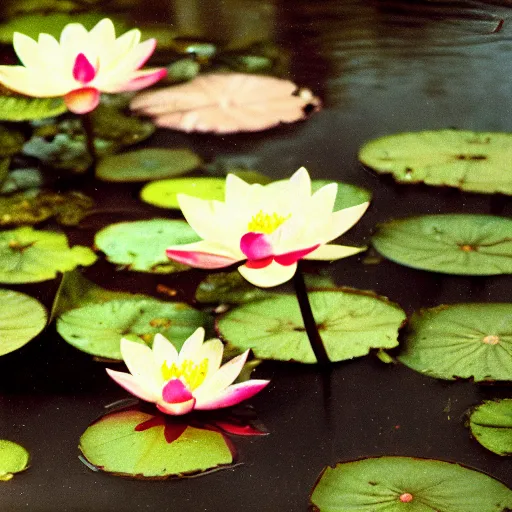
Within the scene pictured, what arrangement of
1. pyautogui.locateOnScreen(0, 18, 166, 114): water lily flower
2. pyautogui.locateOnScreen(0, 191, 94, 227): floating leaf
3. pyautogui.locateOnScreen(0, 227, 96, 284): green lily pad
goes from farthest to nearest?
→ pyautogui.locateOnScreen(0, 18, 166, 114): water lily flower
pyautogui.locateOnScreen(0, 191, 94, 227): floating leaf
pyautogui.locateOnScreen(0, 227, 96, 284): green lily pad

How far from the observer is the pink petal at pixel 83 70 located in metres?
1.66

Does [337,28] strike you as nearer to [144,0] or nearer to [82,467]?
[144,0]

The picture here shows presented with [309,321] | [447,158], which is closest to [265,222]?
[309,321]

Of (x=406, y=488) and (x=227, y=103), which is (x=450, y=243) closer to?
(x=406, y=488)

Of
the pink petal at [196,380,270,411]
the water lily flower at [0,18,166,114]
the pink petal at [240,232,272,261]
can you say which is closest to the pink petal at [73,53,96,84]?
the water lily flower at [0,18,166,114]

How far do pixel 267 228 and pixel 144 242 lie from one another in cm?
36

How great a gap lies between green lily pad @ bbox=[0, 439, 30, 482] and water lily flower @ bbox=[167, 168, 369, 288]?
0.93 ft

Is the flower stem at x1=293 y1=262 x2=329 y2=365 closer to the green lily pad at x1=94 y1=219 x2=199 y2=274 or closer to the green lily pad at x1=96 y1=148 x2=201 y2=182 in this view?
the green lily pad at x1=94 y1=219 x2=199 y2=274

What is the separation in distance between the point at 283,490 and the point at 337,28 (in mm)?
1690

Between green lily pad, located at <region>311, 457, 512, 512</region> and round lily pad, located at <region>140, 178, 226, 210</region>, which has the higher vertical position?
round lily pad, located at <region>140, 178, 226, 210</region>

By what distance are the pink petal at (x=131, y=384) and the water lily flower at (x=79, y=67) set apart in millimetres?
745

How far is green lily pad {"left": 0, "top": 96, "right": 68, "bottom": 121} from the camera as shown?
1922 millimetres

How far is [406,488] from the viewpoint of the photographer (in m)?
0.97

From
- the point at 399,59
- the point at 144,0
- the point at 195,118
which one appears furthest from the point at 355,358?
the point at 144,0
